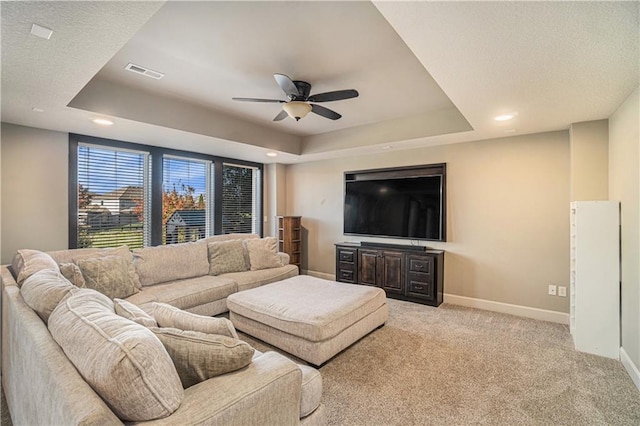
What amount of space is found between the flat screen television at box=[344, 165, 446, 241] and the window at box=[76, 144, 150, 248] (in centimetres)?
324

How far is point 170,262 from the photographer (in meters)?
3.66

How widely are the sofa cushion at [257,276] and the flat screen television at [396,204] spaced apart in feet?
4.95

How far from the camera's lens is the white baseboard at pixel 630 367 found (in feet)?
7.55

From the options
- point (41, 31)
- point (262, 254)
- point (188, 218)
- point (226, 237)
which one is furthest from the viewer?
point (188, 218)

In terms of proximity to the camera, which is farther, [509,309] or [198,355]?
[509,309]

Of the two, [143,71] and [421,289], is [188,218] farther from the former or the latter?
[421,289]

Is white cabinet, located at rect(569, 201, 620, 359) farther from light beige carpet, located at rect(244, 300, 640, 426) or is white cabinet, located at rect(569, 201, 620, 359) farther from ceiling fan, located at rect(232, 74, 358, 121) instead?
ceiling fan, located at rect(232, 74, 358, 121)

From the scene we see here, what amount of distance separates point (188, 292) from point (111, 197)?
1945 millimetres

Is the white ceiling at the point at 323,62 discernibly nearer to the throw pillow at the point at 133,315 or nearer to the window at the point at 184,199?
the window at the point at 184,199

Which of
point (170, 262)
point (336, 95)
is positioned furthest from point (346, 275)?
point (336, 95)

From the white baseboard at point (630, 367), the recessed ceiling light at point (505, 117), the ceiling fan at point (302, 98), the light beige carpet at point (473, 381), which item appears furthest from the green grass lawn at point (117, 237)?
the white baseboard at point (630, 367)

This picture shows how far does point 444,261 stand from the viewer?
4430 mm

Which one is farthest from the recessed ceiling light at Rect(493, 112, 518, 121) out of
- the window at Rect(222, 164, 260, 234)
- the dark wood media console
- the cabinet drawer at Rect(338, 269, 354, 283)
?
the window at Rect(222, 164, 260, 234)

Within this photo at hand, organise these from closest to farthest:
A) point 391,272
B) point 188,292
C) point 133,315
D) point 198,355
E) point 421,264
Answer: point 198,355 < point 133,315 < point 188,292 < point 421,264 < point 391,272
